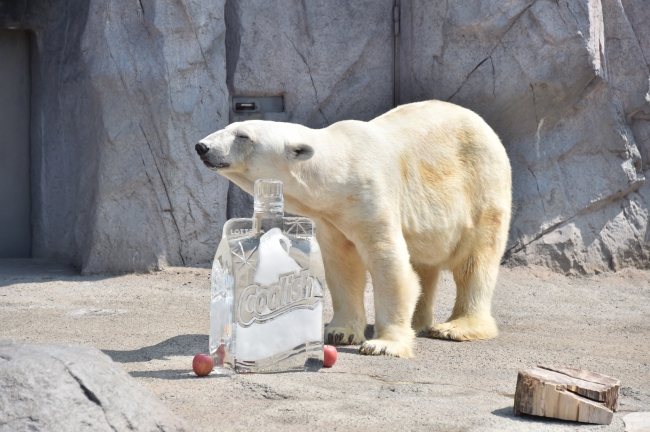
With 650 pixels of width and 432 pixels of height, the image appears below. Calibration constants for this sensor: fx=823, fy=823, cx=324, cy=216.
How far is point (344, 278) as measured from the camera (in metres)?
4.47

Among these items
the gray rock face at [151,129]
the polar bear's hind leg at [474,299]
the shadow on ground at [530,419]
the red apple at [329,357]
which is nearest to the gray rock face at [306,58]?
the gray rock face at [151,129]

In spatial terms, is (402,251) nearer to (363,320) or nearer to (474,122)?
(363,320)

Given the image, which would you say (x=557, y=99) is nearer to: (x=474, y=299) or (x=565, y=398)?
(x=474, y=299)

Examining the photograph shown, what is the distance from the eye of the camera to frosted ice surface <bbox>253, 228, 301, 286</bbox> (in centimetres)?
329

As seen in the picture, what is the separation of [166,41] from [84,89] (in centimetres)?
112

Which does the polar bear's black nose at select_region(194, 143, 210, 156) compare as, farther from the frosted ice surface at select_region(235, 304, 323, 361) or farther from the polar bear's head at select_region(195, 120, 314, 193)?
the frosted ice surface at select_region(235, 304, 323, 361)

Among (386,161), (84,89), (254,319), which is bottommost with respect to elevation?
(254,319)

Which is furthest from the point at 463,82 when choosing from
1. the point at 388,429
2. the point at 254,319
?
the point at 388,429

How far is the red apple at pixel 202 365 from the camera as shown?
10.8 feet

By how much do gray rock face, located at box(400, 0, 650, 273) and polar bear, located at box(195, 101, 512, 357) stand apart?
2.46m

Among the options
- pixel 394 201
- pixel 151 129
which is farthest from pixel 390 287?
pixel 151 129

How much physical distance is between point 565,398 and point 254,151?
1816 mm

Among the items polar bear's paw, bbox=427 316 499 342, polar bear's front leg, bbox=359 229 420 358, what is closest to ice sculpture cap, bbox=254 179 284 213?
polar bear's front leg, bbox=359 229 420 358

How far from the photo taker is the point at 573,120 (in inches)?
291
